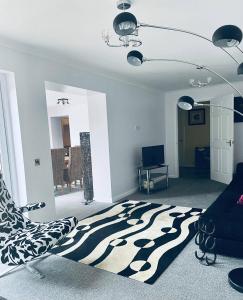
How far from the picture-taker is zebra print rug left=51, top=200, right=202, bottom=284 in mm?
2338

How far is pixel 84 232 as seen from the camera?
125 inches

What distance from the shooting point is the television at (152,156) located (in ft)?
16.8

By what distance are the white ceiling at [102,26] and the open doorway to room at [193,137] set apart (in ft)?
13.5

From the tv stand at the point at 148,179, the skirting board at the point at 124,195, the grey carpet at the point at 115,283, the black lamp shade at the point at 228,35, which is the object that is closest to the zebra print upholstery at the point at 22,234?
the grey carpet at the point at 115,283

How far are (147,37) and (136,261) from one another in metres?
2.48

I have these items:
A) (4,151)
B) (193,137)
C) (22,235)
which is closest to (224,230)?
(22,235)

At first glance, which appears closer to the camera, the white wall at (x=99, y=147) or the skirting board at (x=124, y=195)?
the white wall at (x=99, y=147)

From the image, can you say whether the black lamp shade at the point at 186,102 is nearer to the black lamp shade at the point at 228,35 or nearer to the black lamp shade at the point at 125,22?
the black lamp shade at the point at 228,35

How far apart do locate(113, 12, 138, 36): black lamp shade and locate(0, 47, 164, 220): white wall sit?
69.0 inches

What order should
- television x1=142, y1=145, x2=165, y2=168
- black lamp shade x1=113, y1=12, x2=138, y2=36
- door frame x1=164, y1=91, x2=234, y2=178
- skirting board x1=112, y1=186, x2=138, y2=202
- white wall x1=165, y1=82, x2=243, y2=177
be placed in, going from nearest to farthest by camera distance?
black lamp shade x1=113, y1=12, x2=138, y2=36 → skirting board x1=112, y1=186, x2=138, y2=202 → television x1=142, y1=145, x2=165, y2=168 → white wall x1=165, y1=82, x2=243, y2=177 → door frame x1=164, y1=91, x2=234, y2=178

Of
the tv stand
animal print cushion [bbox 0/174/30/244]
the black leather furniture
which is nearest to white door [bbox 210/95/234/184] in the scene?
the tv stand

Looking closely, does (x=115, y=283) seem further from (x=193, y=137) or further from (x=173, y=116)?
(x=193, y=137)

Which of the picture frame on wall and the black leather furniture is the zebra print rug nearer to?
the black leather furniture

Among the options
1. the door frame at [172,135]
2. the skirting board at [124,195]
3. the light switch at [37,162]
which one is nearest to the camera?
the light switch at [37,162]
